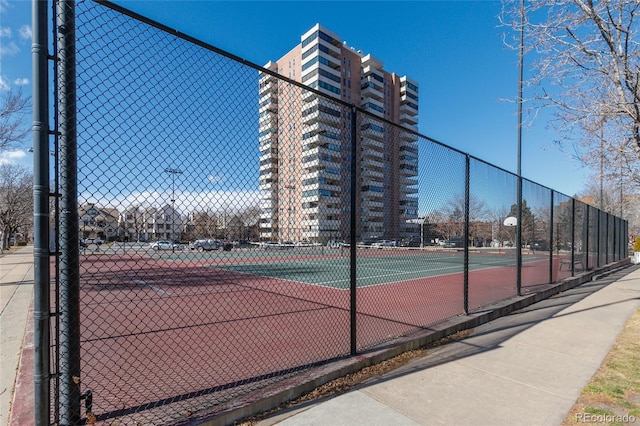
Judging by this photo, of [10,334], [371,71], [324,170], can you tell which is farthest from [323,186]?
[371,71]

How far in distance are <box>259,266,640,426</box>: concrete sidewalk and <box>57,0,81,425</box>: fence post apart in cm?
150

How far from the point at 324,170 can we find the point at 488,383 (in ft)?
9.81

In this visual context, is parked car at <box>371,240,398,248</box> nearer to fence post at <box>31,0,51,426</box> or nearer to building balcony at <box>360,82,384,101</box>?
fence post at <box>31,0,51,426</box>

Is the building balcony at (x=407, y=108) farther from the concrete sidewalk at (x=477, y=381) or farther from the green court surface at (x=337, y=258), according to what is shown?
the concrete sidewalk at (x=477, y=381)

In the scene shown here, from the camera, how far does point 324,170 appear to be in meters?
4.10

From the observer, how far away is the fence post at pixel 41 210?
2.07 meters

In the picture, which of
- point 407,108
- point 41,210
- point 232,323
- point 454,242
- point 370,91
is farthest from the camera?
point 407,108

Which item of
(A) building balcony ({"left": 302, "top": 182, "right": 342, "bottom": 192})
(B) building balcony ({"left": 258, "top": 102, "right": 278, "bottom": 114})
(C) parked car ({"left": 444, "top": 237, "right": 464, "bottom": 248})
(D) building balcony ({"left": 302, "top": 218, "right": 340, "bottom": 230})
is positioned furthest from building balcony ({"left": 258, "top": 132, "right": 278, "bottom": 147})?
(C) parked car ({"left": 444, "top": 237, "right": 464, "bottom": 248})

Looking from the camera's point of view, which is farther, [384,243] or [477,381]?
[384,243]

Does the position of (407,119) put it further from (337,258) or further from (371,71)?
(337,258)

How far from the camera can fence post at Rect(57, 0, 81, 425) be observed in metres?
2.20

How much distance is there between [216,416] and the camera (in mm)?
2686

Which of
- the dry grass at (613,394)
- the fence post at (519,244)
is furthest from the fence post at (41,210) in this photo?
the fence post at (519,244)

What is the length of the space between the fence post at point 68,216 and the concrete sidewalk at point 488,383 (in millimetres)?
1499
